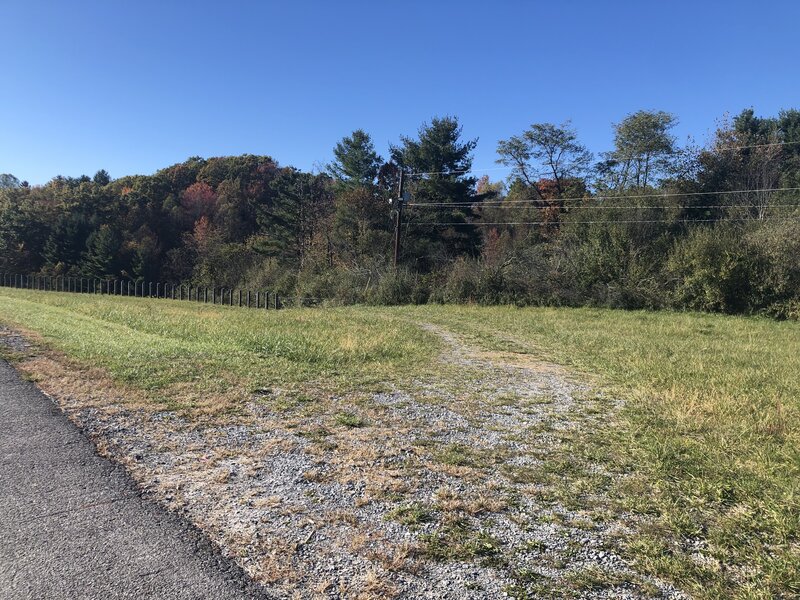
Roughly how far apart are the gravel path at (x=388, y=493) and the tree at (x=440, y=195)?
96.8 feet

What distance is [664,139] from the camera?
32.3 meters

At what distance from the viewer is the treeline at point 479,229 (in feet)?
72.8

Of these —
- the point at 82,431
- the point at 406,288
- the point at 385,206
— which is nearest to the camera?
the point at 82,431

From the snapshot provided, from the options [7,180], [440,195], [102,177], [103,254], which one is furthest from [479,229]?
[7,180]

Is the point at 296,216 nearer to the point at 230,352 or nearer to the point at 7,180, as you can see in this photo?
the point at 230,352

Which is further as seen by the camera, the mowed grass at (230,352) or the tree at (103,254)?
the tree at (103,254)

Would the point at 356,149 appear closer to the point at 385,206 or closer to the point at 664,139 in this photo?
the point at 385,206

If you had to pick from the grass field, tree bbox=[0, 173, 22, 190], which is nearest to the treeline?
the grass field

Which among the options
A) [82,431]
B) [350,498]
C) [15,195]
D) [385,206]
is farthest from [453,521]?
[15,195]

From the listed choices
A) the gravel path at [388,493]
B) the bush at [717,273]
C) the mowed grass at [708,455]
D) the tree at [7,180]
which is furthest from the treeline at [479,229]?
the tree at [7,180]

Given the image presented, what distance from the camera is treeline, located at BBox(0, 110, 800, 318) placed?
72.8 feet

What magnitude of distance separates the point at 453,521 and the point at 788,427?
14.0ft

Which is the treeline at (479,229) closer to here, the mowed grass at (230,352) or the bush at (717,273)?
the bush at (717,273)

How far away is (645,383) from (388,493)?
5.50m
